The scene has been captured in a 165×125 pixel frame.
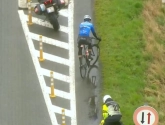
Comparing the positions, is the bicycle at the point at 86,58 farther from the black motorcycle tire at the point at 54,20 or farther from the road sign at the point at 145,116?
the road sign at the point at 145,116

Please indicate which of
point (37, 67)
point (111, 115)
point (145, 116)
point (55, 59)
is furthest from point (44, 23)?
point (145, 116)

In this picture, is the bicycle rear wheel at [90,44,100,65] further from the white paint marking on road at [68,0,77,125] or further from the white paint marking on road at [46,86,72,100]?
the white paint marking on road at [46,86,72,100]

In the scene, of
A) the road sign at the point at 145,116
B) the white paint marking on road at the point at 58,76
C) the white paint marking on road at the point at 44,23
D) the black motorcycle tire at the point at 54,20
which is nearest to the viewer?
the road sign at the point at 145,116

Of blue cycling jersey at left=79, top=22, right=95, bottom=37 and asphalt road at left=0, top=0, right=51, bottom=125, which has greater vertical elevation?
blue cycling jersey at left=79, top=22, right=95, bottom=37

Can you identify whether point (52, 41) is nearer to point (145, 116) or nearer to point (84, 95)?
point (84, 95)

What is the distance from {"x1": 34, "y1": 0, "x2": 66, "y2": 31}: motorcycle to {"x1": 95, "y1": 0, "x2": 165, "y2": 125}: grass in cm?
194

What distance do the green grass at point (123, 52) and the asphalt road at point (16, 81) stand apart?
2.65 m

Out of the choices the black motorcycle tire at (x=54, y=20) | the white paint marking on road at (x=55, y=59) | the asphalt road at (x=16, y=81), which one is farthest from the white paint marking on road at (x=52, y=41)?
the white paint marking on road at (x=55, y=59)

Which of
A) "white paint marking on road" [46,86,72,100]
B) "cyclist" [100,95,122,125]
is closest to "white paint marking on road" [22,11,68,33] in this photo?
"white paint marking on road" [46,86,72,100]

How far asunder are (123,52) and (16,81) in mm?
4625

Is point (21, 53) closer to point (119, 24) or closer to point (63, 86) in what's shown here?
point (63, 86)

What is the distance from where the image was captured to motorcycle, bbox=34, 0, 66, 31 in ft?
92.2

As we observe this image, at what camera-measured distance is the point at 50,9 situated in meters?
28.1

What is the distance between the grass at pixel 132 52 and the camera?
2548 centimetres
